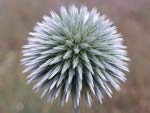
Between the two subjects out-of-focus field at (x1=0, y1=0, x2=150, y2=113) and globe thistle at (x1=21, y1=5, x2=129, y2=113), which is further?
out-of-focus field at (x1=0, y1=0, x2=150, y2=113)

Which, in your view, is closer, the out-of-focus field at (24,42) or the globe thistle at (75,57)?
the globe thistle at (75,57)

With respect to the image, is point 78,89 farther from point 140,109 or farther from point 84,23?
point 140,109

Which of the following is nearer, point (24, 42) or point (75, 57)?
point (75, 57)

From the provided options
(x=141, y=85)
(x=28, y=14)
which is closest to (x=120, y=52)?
(x=141, y=85)

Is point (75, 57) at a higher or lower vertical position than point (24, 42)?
lower
